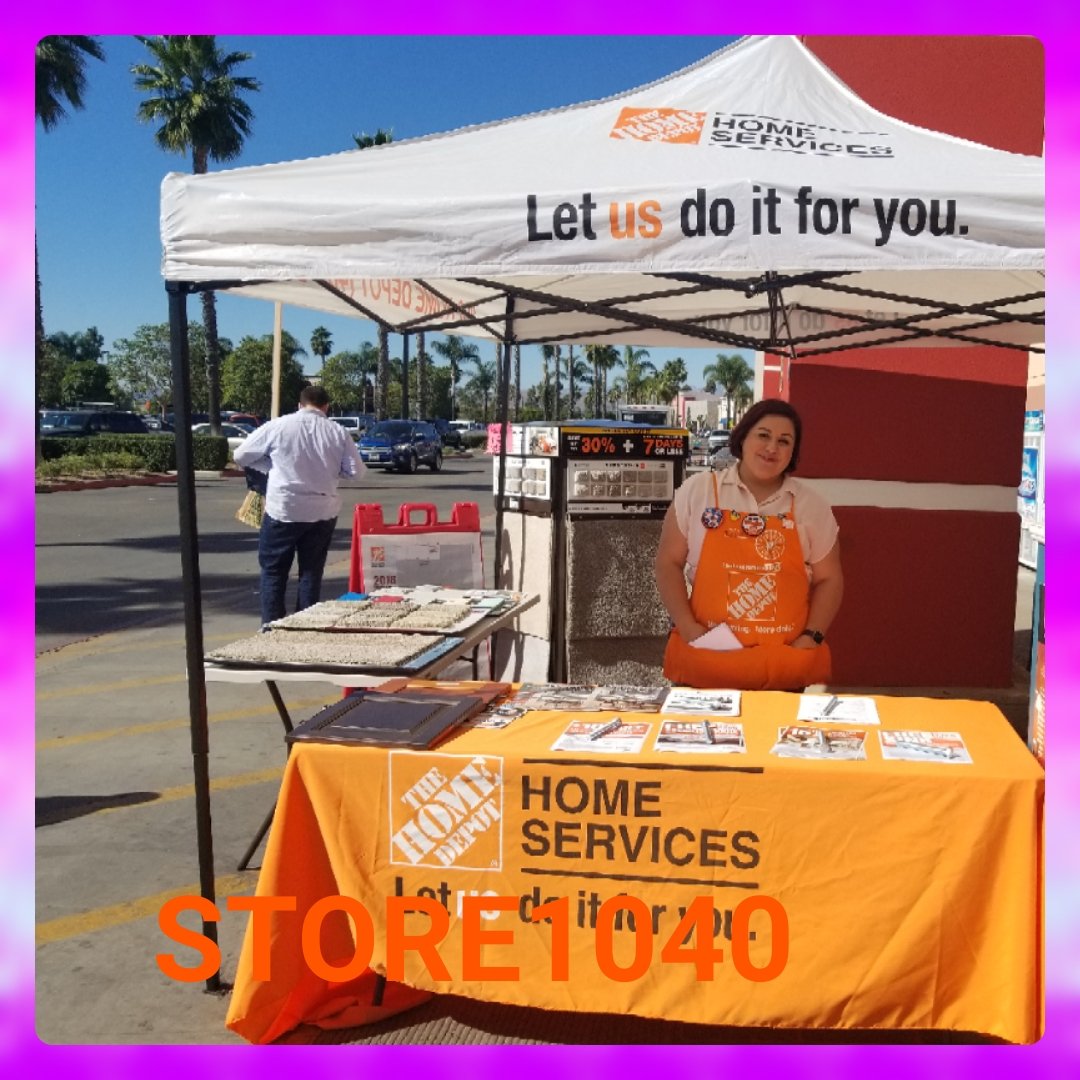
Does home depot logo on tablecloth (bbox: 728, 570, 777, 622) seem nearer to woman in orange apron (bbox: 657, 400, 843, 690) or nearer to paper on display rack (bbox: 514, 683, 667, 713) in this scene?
woman in orange apron (bbox: 657, 400, 843, 690)

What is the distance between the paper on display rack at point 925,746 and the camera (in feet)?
9.00

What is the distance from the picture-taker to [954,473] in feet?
22.3

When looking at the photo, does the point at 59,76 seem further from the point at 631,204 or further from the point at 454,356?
the point at 454,356

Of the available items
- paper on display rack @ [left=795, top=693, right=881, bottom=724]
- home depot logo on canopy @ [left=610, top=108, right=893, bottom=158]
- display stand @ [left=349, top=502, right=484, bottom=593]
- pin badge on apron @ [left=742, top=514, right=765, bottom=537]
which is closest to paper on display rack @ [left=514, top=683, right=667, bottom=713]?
paper on display rack @ [left=795, top=693, right=881, bottom=724]

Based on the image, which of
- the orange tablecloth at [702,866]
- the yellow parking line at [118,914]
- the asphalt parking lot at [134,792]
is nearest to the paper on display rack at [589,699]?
the orange tablecloth at [702,866]

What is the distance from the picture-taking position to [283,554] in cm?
698

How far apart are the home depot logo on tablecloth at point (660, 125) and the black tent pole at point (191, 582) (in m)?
1.44

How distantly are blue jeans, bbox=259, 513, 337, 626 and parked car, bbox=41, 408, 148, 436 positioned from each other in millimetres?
28212

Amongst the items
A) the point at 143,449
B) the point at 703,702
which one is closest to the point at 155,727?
the point at 703,702

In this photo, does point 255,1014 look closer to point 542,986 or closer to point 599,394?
point 542,986

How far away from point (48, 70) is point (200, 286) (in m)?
27.3

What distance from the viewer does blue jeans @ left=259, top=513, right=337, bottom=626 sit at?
6.95m

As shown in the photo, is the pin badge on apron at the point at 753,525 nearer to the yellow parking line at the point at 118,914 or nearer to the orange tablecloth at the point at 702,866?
the orange tablecloth at the point at 702,866

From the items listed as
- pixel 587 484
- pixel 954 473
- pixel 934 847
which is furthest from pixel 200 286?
pixel 954 473
